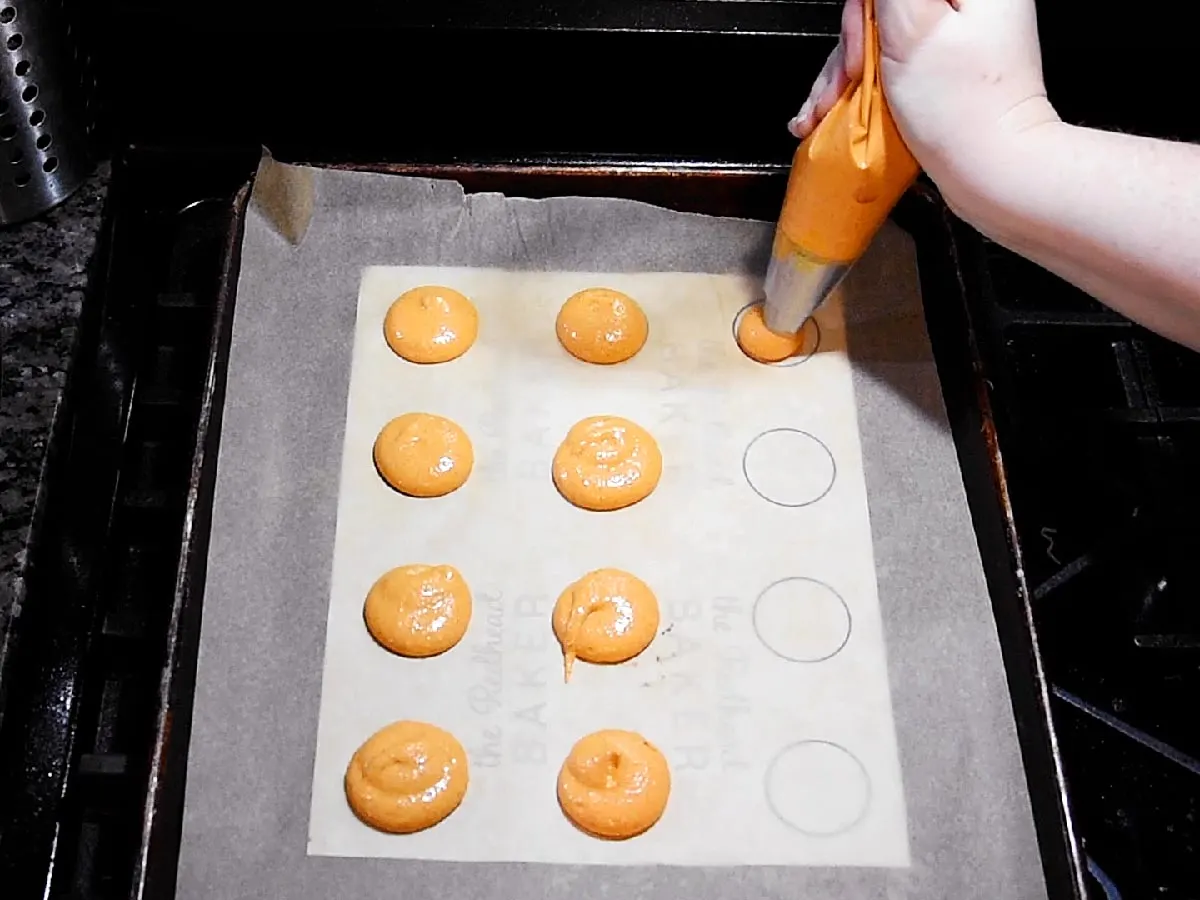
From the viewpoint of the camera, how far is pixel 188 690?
34.9 inches

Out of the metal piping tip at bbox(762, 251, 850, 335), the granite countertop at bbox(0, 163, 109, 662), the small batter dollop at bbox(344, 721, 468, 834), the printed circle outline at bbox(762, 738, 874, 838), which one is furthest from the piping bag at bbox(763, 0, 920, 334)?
the granite countertop at bbox(0, 163, 109, 662)

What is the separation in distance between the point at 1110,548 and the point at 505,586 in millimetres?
482

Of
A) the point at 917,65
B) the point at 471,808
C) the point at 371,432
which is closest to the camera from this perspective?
the point at 917,65

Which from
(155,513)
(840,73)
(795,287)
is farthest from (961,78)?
(155,513)

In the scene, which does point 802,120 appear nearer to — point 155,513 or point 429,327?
point 429,327

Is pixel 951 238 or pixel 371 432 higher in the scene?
pixel 951 238

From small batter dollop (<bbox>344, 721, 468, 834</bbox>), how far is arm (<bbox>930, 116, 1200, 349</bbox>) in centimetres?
53

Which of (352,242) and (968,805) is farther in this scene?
(352,242)

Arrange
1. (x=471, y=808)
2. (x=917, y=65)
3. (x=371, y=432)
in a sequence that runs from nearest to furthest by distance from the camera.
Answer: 1. (x=917, y=65)
2. (x=471, y=808)
3. (x=371, y=432)

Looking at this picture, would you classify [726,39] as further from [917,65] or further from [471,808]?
[471,808]

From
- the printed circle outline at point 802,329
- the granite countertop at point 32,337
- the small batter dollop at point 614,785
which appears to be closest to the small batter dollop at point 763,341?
the printed circle outline at point 802,329

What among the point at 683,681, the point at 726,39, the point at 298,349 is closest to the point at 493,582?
the point at 683,681

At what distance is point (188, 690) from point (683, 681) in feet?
1.20

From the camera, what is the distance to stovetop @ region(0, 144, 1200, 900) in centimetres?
85
